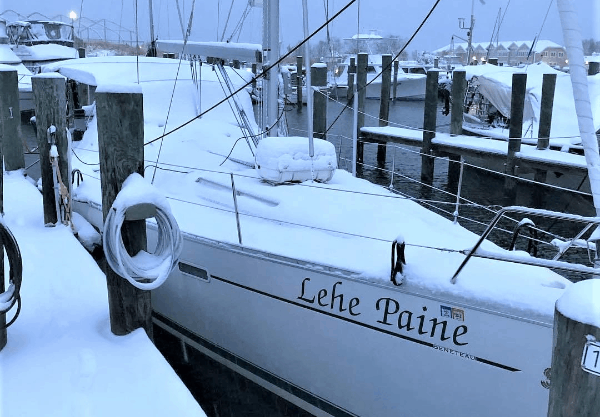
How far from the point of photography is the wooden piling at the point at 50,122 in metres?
5.83

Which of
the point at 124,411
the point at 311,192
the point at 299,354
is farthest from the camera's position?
the point at 311,192

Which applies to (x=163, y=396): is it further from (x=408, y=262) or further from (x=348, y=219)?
(x=348, y=219)

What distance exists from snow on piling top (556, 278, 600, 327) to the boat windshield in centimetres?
3867

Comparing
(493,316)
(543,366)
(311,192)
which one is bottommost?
(543,366)

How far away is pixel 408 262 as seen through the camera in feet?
13.4

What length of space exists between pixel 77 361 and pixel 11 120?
5729 mm

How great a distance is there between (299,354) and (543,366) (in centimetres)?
187

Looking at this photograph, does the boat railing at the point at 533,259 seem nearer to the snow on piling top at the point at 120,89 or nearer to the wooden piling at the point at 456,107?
the snow on piling top at the point at 120,89

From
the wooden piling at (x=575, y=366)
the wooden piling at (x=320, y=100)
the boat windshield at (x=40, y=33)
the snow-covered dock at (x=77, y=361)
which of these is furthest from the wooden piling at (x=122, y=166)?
the boat windshield at (x=40, y=33)

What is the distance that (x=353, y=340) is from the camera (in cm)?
423

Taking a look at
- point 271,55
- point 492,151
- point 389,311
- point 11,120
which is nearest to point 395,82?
point 492,151

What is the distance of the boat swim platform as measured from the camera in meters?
10.7

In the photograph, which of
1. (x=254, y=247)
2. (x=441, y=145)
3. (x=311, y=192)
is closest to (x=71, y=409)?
(x=254, y=247)

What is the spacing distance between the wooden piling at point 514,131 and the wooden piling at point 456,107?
59.0 inches
